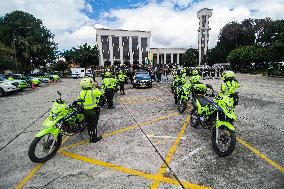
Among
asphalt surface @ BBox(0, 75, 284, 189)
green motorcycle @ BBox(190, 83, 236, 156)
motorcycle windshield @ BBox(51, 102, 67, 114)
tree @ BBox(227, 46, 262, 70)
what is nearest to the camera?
asphalt surface @ BBox(0, 75, 284, 189)

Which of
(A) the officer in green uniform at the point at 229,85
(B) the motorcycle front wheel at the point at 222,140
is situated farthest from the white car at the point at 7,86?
(B) the motorcycle front wheel at the point at 222,140

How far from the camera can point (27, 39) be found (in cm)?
4306

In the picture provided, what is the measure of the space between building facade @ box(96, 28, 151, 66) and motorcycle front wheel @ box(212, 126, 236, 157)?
274 feet

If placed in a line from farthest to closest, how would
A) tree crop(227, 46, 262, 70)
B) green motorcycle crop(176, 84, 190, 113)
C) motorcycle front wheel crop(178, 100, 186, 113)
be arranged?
tree crop(227, 46, 262, 70), motorcycle front wheel crop(178, 100, 186, 113), green motorcycle crop(176, 84, 190, 113)

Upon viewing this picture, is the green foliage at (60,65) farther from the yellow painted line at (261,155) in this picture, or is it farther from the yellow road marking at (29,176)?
the yellow painted line at (261,155)

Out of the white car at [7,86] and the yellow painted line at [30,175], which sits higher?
the white car at [7,86]

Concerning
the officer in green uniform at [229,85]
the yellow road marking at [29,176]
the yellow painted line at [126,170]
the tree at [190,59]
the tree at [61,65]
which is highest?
the tree at [190,59]

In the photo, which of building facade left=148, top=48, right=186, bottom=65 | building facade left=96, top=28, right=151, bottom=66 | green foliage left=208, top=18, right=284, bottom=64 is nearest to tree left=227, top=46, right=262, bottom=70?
green foliage left=208, top=18, right=284, bottom=64

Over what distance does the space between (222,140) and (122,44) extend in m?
86.0

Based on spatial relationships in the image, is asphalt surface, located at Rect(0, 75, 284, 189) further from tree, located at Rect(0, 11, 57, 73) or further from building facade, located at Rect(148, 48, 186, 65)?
building facade, located at Rect(148, 48, 186, 65)

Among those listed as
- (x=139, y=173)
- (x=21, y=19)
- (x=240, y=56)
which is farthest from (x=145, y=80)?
(x=21, y=19)

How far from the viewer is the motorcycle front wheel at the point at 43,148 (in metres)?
4.96

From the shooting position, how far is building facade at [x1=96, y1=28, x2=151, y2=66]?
8500 centimetres

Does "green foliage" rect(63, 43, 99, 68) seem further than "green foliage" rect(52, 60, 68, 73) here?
No
